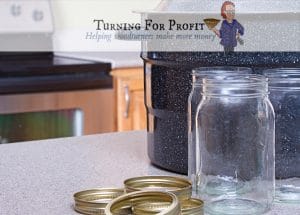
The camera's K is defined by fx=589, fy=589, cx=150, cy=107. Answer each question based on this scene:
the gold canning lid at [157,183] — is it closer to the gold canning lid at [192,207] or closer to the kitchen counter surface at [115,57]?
the gold canning lid at [192,207]

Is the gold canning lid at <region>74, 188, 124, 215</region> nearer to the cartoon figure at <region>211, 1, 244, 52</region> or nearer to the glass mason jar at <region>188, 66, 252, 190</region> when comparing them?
the glass mason jar at <region>188, 66, 252, 190</region>

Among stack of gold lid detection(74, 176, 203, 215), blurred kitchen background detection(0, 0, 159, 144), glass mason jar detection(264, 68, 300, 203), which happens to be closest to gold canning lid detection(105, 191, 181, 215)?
stack of gold lid detection(74, 176, 203, 215)

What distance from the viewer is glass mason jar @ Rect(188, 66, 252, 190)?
693 millimetres

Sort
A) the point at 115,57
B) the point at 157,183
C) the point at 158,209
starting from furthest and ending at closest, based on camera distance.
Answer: the point at 115,57 → the point at 157,183 → the point at 158,209

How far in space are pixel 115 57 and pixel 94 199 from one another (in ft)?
6.14

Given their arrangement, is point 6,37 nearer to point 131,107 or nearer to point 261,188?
point 131,107

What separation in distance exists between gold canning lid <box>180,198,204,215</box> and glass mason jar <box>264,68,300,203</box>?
124 mm

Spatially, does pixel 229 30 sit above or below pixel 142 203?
above

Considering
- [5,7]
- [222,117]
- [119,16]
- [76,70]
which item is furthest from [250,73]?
[119,16]

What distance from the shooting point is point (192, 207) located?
2.00 ft

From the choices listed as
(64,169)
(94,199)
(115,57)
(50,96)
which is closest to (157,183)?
(94,199)

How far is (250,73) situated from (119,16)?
222cm

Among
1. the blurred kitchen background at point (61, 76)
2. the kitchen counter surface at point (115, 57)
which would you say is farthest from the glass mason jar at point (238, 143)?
the kitchen counter surface at point (115, 57)

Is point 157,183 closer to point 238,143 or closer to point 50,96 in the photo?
point 238,143
